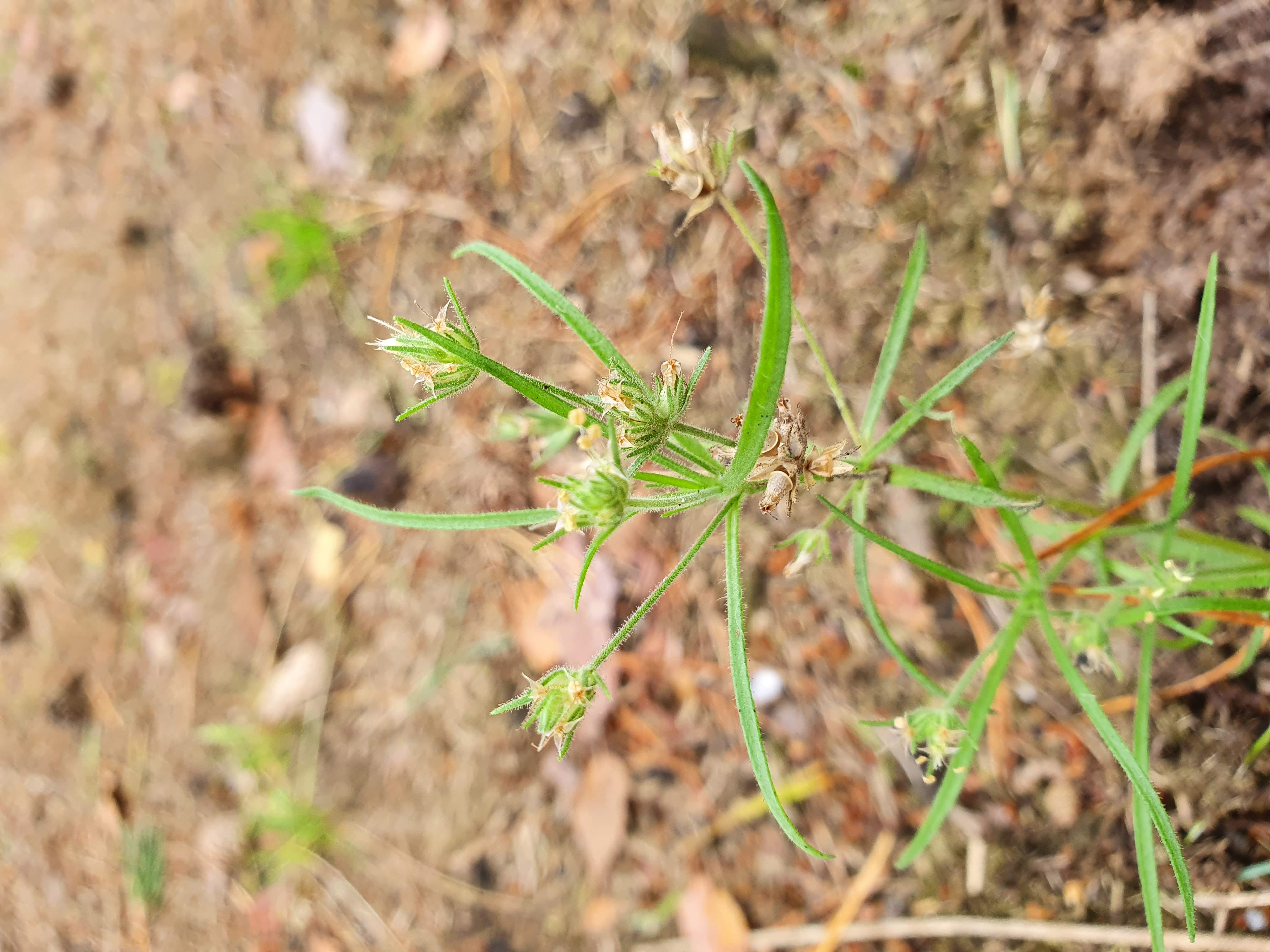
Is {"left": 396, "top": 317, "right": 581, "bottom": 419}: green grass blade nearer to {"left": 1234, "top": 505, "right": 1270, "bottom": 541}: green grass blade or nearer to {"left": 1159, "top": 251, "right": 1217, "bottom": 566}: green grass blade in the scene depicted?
{"left": 1159, "top": 251, "right": 1217, "bottom": 566}: green grass blade

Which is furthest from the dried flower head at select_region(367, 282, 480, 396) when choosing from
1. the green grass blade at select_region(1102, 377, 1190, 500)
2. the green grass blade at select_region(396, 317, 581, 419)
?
the green grass blade at select_region(1102, 377, 1190, 500)

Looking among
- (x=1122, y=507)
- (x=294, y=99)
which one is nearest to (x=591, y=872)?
(x=1122, y=507)

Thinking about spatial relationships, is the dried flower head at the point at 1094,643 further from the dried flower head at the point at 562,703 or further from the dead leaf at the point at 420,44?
the dead leaf at the point at 420,44

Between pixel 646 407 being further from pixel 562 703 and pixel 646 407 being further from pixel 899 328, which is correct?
pixel 899 328

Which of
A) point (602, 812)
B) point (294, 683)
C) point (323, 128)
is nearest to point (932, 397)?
point (602, 812)


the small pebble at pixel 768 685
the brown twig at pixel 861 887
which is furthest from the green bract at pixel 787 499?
the small pebble at pixel 768 685

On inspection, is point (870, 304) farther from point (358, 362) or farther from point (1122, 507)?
point (358, 362)

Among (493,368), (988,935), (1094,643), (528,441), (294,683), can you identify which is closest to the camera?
(493,368)
